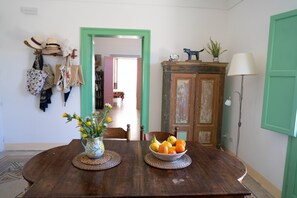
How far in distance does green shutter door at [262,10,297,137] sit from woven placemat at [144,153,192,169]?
128cm

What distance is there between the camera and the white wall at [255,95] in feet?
7.87

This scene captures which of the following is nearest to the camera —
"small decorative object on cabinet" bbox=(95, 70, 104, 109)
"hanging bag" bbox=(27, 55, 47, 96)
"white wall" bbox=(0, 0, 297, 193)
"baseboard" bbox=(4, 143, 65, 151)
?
"hanging bag" bbox=(27, 55, 47, 96)

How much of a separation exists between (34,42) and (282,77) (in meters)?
3.45

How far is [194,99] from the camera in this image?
3.26 meters

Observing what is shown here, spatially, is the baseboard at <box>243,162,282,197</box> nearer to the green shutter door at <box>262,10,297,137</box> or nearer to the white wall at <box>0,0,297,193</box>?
the white wall at <box>0,0,297,193</box>

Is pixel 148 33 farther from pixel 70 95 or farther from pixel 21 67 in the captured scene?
pixel 21 67

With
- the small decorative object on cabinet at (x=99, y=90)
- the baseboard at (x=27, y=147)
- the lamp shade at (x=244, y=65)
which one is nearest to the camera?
the lamp shade at (x=244, y=65)

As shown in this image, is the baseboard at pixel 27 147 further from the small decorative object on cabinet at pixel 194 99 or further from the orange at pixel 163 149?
the orange at pixel 163 149

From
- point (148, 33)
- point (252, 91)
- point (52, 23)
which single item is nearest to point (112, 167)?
point (252, 91)

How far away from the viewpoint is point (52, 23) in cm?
338

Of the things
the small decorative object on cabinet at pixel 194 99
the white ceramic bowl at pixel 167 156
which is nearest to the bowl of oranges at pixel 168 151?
the white ceramic bowl at pixel 167 156

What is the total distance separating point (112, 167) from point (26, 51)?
9.99ft

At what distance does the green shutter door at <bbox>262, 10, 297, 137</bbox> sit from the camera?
6.53 ft

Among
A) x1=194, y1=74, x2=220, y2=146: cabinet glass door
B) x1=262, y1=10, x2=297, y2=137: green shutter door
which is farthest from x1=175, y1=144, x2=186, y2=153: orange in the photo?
x1=194, y1=74, x2=220, y2=146: cabinet glass door
